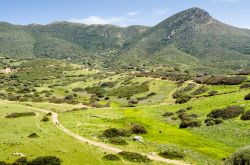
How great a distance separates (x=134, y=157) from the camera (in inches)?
1731

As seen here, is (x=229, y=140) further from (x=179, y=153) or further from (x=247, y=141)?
(x=179, y=153)

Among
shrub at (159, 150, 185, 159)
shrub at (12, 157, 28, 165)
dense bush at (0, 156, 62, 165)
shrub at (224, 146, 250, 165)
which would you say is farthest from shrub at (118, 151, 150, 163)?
shrub at (12, 157, 28, 165)

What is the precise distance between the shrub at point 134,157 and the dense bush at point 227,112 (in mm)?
26734

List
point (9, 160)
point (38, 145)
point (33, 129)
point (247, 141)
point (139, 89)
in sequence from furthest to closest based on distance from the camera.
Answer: point (139, 89) < point (33, 129) < point (247, 141) < point (38, 145) < point (9, 160)

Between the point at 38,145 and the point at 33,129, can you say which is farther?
the point at 33,129

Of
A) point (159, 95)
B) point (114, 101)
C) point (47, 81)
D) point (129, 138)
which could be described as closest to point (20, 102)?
point (114, 101)

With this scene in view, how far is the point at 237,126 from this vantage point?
2383 inches

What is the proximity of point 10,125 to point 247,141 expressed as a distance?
3753 cm

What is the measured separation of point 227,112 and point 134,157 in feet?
96.0

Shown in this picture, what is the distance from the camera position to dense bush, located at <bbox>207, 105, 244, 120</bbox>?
Answer: 65938 millimetres

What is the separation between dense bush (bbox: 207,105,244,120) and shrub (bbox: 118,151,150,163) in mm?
26734

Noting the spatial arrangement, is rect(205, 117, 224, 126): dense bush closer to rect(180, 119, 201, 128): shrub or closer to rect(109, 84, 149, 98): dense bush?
rect(180, 119, 201, 128): shrub

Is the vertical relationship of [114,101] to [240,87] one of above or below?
below

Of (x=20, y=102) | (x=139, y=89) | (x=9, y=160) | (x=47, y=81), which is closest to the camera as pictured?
(x=9, y=160)
